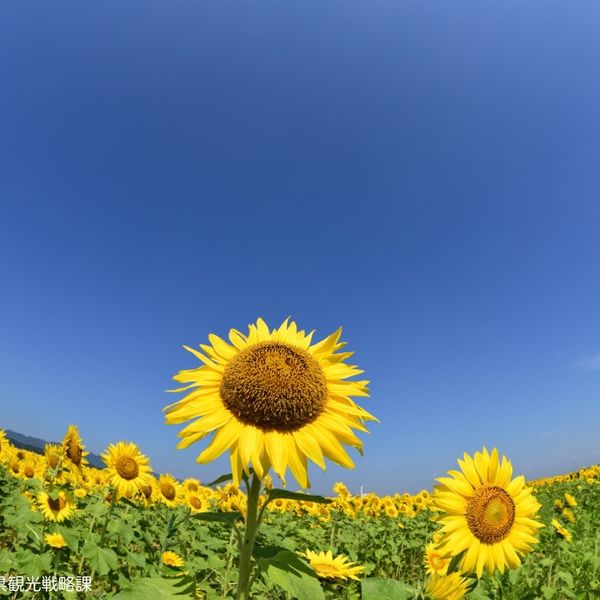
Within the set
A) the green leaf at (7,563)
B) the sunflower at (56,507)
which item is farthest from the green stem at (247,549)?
the sunflower at (56,507)

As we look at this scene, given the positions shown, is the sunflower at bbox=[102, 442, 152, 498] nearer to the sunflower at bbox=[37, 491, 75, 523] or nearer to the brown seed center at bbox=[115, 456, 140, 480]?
the brown seed center at bbox=[115, 456, 140, 480]

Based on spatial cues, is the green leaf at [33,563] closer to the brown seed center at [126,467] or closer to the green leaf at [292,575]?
the brown seed center at [126,467]

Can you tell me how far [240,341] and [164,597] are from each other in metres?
1.46

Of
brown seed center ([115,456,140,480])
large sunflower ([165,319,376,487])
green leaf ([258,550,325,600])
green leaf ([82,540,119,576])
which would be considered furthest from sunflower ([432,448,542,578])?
brown seed center ([115,456,140,480])

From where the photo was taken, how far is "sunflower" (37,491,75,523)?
5891 millimetres

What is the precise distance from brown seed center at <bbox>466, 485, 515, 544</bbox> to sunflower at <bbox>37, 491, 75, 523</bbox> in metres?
4.85

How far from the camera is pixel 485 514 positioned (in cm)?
403

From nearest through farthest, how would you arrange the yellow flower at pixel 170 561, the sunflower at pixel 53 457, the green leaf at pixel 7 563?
the green leaf at pixel 7 563
the yellow flower at pixel 170 561
the sunflower at pixel 53 457

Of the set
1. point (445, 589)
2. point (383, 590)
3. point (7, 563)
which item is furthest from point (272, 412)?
point (7, 563)

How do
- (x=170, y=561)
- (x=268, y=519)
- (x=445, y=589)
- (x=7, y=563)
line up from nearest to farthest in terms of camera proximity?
(x=445, y=589) → (x=7, y=563) → (x=170, y=561) → (x=268, y=519)

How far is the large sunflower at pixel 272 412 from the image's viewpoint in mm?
2209

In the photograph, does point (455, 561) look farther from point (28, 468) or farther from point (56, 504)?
point (28, 468)

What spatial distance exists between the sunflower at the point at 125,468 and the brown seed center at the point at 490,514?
469 cm

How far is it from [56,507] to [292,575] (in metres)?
5.43
